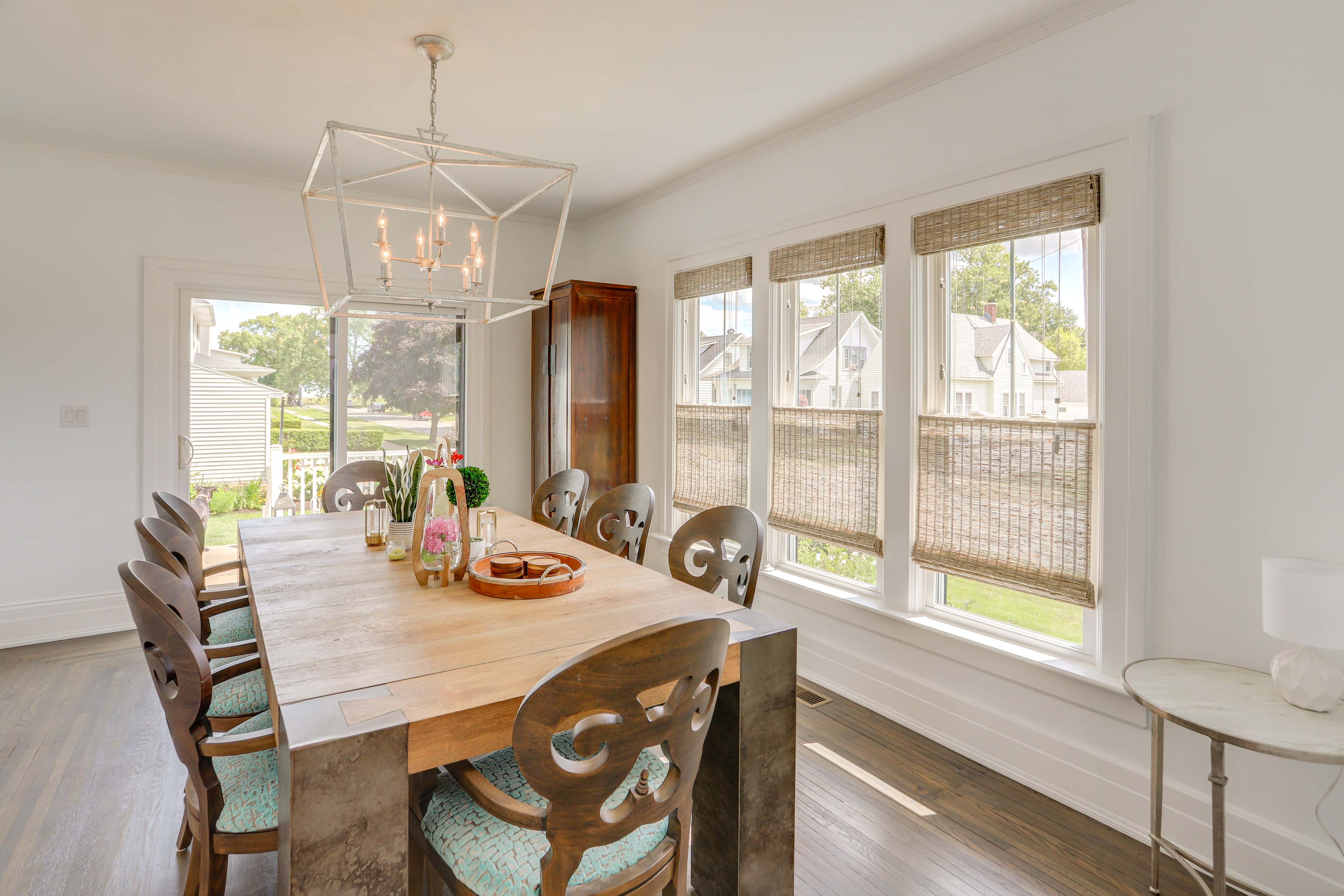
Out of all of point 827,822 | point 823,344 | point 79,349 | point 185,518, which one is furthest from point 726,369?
point 79,349

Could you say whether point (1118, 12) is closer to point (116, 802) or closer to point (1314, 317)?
point (1314, 317)

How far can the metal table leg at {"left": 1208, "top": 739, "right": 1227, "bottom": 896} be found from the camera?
1587 mm

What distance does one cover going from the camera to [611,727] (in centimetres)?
112

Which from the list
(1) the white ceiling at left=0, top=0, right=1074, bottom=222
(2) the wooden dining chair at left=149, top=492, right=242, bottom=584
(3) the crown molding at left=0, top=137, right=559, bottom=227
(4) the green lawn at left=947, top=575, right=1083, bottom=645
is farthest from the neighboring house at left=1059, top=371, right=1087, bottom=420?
(3) the crown molding at left=0, top=137, right=559, bottom=227

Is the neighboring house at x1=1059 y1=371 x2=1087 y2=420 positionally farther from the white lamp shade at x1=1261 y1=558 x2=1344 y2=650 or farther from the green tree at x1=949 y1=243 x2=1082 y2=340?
the white lamp shade at x1=1261 y1=558 x2=1344 y2=650

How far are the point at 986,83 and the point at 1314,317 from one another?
4.46 feet

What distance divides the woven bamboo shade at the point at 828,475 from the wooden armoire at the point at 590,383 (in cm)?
120

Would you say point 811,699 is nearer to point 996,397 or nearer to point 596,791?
point 996,397

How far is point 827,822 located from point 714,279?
2.77 meters

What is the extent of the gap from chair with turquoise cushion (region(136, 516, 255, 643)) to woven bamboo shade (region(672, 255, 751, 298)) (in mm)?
2677

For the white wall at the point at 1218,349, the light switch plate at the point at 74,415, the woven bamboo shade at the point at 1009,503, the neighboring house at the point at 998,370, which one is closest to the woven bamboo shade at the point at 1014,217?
the white wall at the point at 1218,349

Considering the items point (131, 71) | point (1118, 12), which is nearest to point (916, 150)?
point (1118, 12)

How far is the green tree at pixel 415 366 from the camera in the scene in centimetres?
468

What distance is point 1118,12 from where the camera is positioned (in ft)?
7.18
